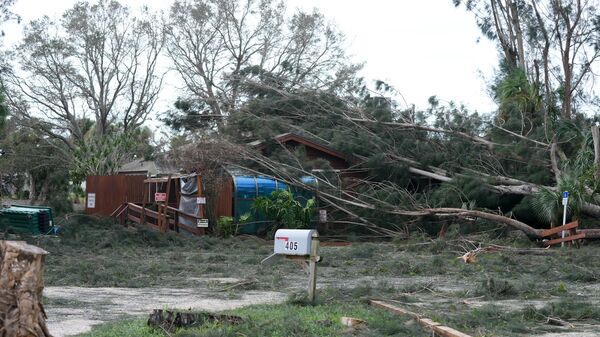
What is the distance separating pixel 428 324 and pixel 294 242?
2753 millimetres

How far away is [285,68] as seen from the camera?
35.7m

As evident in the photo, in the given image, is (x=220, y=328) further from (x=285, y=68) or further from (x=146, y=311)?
(x=285, y=68)

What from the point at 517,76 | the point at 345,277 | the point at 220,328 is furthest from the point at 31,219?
the point at 220,328

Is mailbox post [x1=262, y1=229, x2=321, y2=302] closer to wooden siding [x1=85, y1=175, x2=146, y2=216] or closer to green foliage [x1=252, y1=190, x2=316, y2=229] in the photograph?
green foliage [x1=252, y1=190, x2=316, y2=229]

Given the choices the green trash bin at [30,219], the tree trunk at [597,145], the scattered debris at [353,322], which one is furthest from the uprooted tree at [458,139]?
the scattered debris at [353,322]

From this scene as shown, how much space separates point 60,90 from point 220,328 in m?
40.0

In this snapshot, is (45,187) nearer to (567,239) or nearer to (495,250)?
(495,250)

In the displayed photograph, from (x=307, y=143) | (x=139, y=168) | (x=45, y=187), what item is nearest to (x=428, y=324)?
(x=307, y=143)

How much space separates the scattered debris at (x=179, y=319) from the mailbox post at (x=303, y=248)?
89.9 inches

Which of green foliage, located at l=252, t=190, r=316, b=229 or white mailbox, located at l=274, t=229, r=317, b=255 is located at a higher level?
green foliage, located at l=252, t=190, r=316, b=229

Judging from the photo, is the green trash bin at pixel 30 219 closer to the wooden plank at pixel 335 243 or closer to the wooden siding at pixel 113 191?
the wooden siding at pixel 113 191

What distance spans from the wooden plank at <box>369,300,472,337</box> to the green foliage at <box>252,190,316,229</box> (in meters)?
15.4

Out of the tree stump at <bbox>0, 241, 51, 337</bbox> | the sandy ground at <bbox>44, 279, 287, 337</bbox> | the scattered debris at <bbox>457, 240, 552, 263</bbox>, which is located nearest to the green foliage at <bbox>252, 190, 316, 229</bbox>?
the scattered debris at <bbox>457, 240, 552, 263</bbox>

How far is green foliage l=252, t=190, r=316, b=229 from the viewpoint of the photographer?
25797 mm
